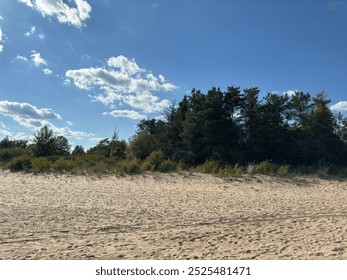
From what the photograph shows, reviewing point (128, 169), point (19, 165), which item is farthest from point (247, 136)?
point (19, 165)

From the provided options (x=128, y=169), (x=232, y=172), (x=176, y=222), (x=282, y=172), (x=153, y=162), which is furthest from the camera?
(x=153, y=162)

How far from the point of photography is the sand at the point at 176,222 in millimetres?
5551

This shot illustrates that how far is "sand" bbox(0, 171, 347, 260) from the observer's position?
5551 millimetres

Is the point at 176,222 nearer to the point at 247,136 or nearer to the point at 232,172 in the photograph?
the point at 232,172

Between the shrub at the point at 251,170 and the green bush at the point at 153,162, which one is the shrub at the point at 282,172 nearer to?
the shrub at the point at 251,170

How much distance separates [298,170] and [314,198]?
6.69m

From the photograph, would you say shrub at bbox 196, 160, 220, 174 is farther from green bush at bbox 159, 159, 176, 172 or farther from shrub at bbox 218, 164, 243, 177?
green bush at bbox 159, 159, 176, 172

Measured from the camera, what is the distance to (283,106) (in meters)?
23.2

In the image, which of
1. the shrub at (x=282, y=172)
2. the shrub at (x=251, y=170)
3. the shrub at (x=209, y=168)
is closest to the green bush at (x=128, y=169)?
the shrub at (x=209, y=168)

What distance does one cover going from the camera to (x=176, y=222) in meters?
8.01

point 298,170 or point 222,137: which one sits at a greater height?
point 222,137
